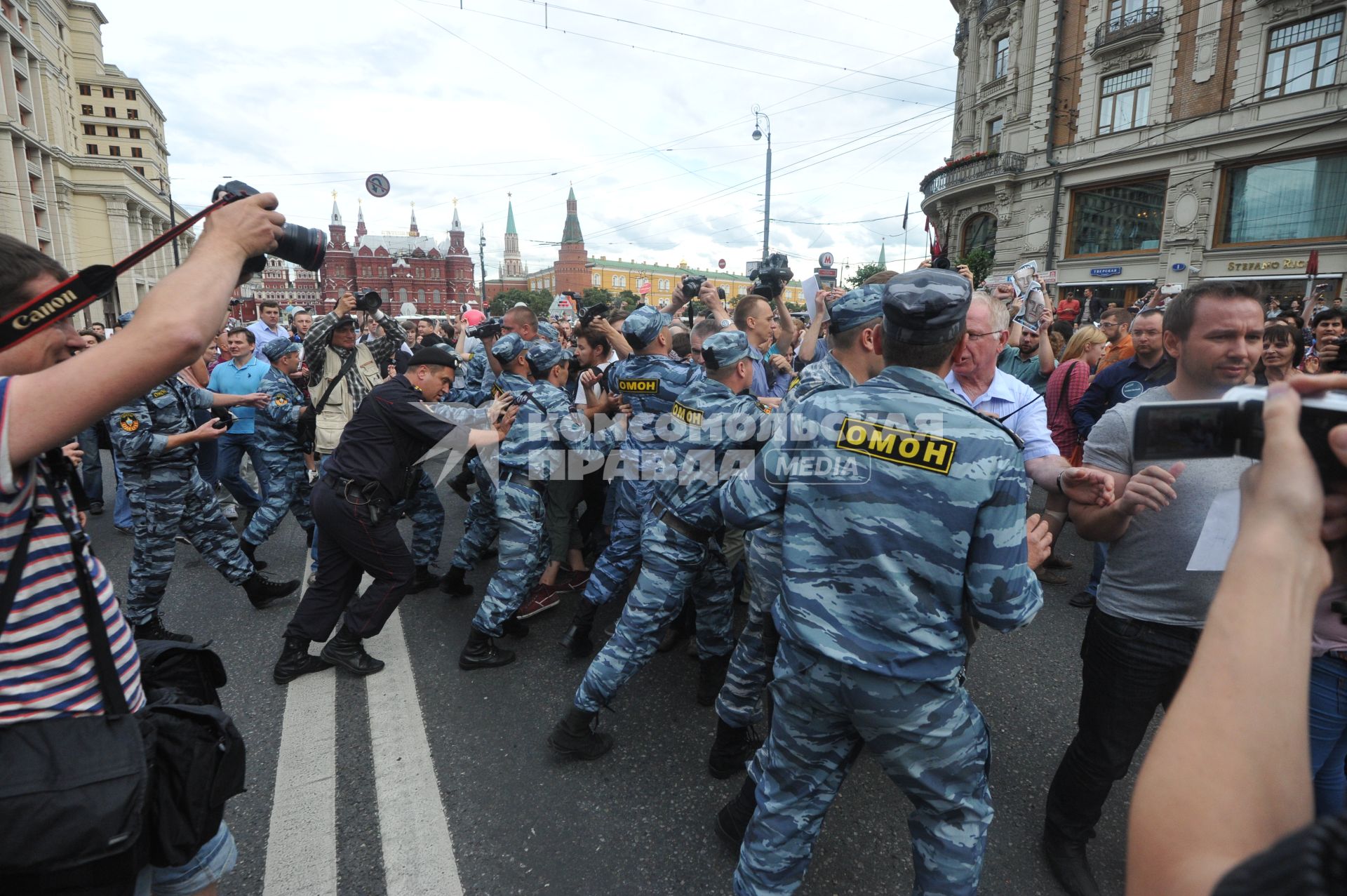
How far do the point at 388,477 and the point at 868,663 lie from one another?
292 centimetres

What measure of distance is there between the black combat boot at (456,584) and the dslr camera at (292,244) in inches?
136

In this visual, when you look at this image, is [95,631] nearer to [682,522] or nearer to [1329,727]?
[682,522]

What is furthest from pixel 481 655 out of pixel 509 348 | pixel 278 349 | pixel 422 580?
pixel 278 349

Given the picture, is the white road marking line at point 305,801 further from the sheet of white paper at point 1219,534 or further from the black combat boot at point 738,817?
the sheet of white paper at point 1219,534

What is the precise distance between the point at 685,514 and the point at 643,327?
145cm

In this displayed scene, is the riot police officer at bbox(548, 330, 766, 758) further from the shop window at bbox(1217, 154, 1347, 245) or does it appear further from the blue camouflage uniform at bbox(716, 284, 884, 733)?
the shop window at bbox(1217, 154, 1347, 245)

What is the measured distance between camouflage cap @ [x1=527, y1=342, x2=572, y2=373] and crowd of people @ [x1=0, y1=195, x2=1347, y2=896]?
0.03m

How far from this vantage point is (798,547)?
6.30 feet

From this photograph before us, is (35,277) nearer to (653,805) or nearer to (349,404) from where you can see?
(653,805)

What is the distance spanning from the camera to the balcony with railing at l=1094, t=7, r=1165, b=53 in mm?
21766

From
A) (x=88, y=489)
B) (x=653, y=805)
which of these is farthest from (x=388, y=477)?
(x=88, y=489)

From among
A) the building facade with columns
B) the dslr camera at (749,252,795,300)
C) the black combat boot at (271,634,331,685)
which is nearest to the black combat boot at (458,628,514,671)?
the black combat boot at (271,634,331,685)

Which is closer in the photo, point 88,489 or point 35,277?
point 35,277

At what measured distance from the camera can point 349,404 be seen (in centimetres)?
563
